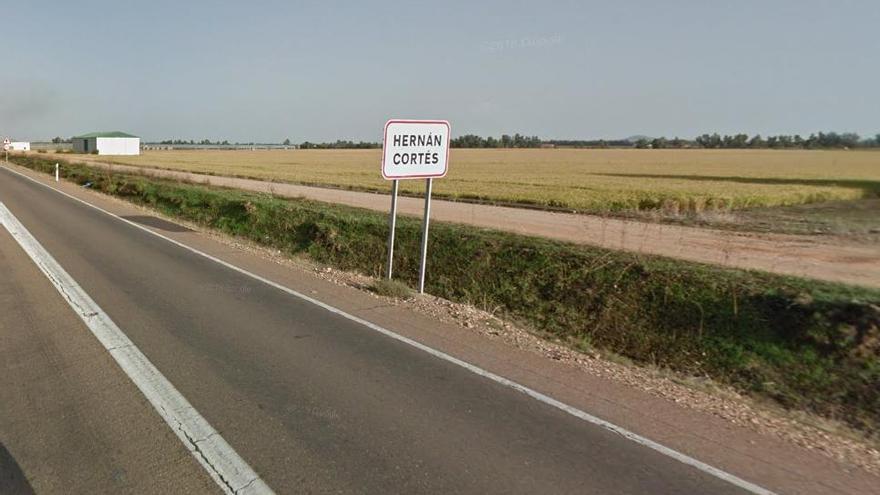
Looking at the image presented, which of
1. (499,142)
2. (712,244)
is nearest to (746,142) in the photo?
(499,142)

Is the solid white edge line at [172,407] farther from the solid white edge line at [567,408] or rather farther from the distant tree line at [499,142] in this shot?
the distant tree line at [499,142]

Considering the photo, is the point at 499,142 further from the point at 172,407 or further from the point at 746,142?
the point at 172,407

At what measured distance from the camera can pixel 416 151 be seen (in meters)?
8.62

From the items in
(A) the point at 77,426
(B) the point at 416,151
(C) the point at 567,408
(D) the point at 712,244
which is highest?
(B) the point at 416,151

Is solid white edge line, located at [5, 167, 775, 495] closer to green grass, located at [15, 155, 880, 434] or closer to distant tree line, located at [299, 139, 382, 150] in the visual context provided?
green grass, located at [15, 155, 880, 434]

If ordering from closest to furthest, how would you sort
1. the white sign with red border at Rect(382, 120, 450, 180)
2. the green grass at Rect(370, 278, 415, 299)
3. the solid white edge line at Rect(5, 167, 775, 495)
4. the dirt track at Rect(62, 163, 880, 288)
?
the solid white edge line at Rect(5, 167, 775, 495) < the green grass at Rect(370, 278, 415, 299) < the white sign with red border at Rect(382, 120, 450, 180) < the dirt track at Rect(62, 163, 880, 288)

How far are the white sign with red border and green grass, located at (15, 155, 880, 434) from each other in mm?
2652

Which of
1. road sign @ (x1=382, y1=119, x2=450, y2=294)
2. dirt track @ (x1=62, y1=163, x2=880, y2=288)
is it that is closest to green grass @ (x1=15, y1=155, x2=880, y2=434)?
dirt track @ (x1=62, y1=163, x2=880, y2=288)

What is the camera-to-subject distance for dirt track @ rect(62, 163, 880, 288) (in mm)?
10320

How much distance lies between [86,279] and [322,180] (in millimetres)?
30080

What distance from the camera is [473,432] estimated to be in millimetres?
3900

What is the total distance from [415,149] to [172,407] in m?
5.57

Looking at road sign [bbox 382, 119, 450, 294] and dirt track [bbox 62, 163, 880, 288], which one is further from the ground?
road sign [bbox 382, 119, 450, 294]

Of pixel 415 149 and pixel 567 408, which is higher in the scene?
pixel 415 149
